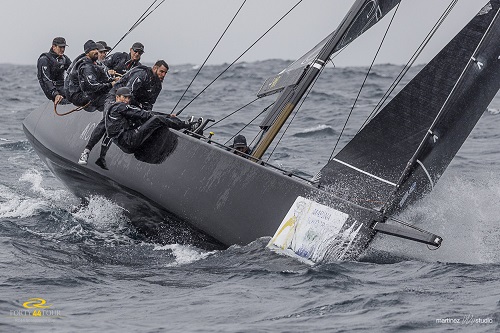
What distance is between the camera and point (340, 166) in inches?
294

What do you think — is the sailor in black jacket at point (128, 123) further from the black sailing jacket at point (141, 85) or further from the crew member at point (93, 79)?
the crew member at point (93, 79)

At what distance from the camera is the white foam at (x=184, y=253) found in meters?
7.36

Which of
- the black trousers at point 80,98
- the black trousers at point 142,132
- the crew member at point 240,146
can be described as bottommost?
the black trousers at point 80,98

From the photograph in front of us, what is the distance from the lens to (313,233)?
23.0 ft

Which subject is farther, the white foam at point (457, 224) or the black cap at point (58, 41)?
the black cap at point (58, 41)

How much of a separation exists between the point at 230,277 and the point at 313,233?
2.53 ft

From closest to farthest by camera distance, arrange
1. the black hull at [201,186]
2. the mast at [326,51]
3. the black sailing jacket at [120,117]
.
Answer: the black hull at [201,186] → the black sailing jacket at [120,117] → the mast at [326,51]

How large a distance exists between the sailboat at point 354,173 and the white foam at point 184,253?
0.19 meters

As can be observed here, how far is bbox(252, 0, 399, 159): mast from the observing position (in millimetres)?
8508

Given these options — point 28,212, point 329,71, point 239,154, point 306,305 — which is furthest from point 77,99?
point 329,71

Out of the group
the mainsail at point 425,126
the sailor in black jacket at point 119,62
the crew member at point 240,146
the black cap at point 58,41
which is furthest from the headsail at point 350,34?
the black cap at point 58,41

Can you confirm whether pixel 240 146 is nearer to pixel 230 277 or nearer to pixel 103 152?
pixel 103 152

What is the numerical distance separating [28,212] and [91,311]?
11.8ft

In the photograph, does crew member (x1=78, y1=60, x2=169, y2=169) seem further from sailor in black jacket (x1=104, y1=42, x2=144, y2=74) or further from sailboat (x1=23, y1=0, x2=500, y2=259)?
sailor in black jacket (x1=104, y1=42, x2=144, y2=74)
